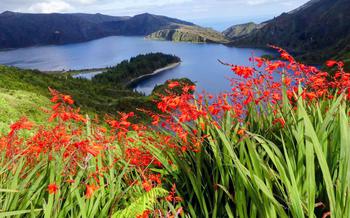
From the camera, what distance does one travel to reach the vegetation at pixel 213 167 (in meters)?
3.80

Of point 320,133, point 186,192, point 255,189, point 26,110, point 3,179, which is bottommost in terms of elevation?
point 26,110

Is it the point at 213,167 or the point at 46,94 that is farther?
the point at 46,94

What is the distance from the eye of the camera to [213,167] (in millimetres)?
5039

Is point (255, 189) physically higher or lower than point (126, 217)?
higher

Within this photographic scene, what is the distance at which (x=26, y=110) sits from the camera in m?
28.2

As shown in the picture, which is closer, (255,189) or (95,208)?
(255,189)

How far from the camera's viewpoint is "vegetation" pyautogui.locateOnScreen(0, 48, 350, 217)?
3.80 meters

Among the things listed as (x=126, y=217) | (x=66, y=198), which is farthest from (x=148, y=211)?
(x=66, y=198)

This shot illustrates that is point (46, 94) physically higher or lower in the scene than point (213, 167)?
lower

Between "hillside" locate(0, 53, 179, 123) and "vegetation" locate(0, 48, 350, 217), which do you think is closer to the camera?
"vegetation" locate(0, 48, 350, 217)

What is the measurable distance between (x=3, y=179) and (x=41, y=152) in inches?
26.9

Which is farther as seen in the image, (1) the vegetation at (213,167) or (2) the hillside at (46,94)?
(2) the hillside at (46,94)

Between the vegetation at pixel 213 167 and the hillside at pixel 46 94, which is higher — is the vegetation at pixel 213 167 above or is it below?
above

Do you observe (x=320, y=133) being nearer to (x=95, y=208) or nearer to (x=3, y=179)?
(x=95, y=208)
